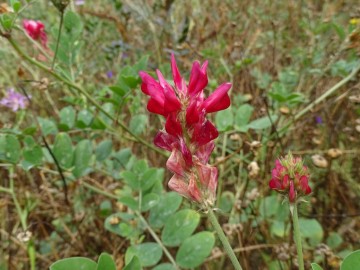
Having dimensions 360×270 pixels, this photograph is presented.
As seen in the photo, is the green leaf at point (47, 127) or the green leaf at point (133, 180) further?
the green leaf at point (47, 127)

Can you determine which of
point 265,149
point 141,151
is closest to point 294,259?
point 265,149

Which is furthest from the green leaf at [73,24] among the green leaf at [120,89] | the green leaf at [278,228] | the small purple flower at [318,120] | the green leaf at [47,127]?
the small purple flower at [318,120]

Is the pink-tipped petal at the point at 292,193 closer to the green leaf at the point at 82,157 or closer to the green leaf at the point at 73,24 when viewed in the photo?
the green leaf at the point at 82,157

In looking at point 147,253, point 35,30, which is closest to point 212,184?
point 147,253

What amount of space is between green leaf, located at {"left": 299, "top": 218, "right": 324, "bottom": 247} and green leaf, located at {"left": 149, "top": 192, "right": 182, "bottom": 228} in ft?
1.63

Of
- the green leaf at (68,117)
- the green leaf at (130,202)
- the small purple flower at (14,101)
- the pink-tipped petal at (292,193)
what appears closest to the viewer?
the pink-tipped petal at (292,193)

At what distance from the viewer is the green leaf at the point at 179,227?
3.90 feet

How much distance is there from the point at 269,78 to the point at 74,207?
1.09m

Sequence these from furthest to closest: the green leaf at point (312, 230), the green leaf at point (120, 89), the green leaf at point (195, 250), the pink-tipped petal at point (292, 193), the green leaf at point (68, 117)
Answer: the green leaf at point (68, 117), the green leaf at point (312, 230), the green leaf at point (120, 89), the green leaf at point (195, 250), the pink-tipped petal at point (292, 193)

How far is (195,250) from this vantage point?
3.67ft

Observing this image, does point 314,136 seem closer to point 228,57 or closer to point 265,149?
point 265,149

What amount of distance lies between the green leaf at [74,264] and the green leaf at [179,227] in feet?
1.33

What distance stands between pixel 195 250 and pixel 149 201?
25 centimetres

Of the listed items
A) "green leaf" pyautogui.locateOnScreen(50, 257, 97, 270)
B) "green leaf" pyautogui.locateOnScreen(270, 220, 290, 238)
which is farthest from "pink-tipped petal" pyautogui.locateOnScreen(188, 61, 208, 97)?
"green leaf" pyautogui.locateOnScreen(270, 220, 290, 238)
